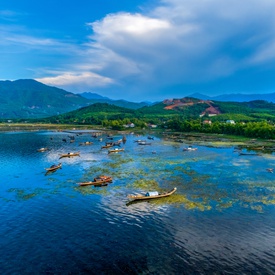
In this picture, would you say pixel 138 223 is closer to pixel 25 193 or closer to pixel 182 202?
pixel 182 202

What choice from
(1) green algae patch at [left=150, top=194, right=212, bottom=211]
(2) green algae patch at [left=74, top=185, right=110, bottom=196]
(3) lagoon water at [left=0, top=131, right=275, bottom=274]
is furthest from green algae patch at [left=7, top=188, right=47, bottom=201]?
(1) green algae patch at [left=150, top=194, right=212, bottom=211]

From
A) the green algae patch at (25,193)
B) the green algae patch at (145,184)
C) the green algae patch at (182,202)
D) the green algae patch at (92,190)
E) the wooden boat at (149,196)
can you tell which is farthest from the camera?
the green algae patch at (145,184)

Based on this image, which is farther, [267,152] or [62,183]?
[267,152]

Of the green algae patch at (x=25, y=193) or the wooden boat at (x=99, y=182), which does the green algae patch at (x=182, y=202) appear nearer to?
the wooden boat at (x=99, y=182)

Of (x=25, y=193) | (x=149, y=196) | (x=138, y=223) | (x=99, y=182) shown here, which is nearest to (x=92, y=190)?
(x=99, y=182)

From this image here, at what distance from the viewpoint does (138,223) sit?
142ft

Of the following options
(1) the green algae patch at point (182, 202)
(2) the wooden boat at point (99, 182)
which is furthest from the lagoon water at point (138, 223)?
(2) the wooden boat at point (99, 182)

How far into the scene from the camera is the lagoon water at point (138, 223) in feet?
106

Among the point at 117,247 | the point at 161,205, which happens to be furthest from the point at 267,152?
the point at 117,247

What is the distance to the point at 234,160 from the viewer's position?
97.3 metres

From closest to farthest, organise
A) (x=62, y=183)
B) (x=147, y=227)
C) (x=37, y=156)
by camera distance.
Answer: (x=147, y=227), (x=62, y=183), (x=37, y=156)

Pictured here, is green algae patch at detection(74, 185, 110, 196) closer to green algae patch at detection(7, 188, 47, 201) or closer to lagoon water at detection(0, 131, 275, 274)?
lagoon water at detection(0, 131, 275, 274)

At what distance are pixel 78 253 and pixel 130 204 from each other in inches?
715

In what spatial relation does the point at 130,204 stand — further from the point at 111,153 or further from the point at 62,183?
the point at 111,153
